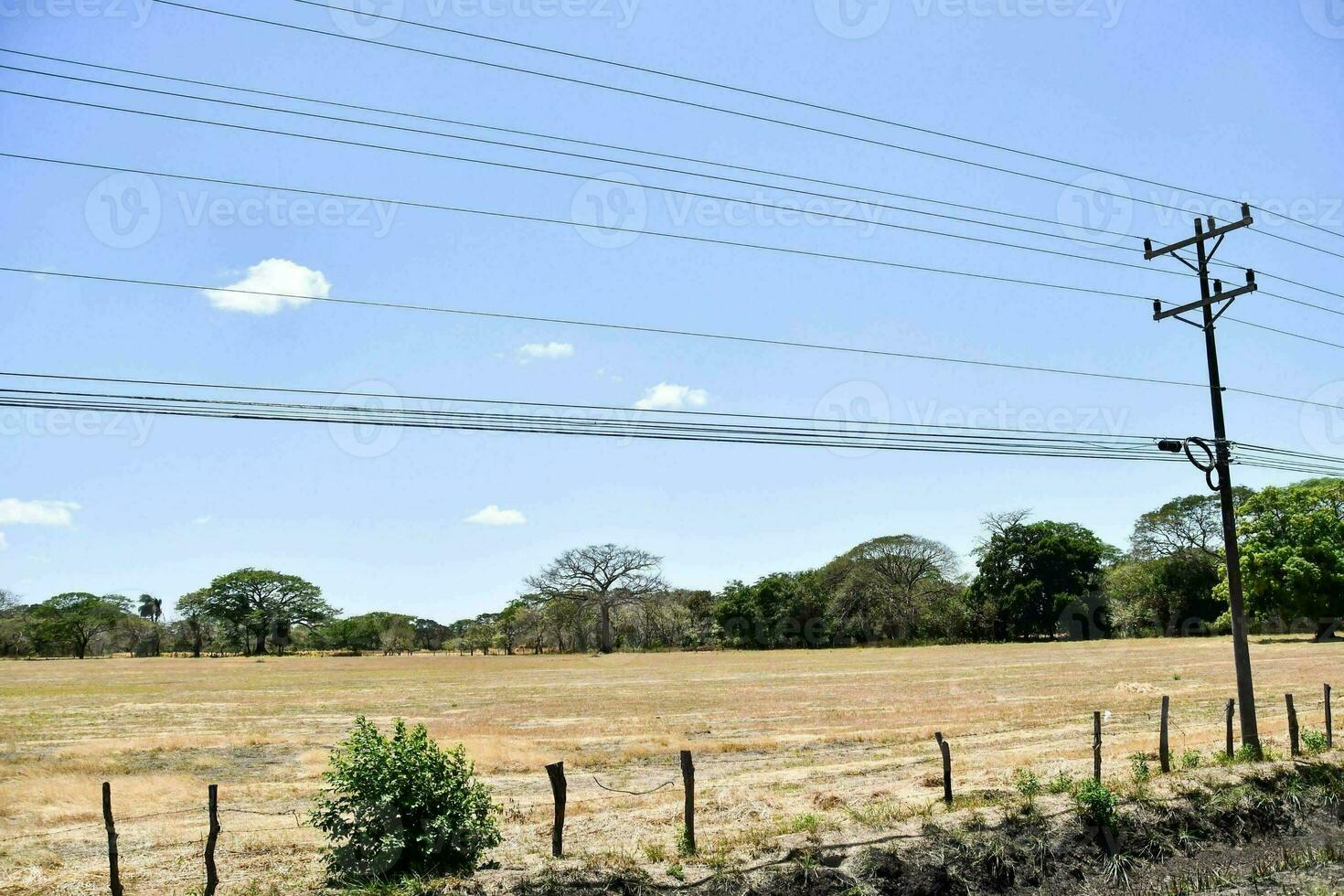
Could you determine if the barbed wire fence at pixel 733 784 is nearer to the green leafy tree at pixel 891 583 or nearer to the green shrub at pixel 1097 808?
the green shrub at pixel 1097 808

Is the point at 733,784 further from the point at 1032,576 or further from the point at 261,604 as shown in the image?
the point at 261,604

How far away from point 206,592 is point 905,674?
113 metres

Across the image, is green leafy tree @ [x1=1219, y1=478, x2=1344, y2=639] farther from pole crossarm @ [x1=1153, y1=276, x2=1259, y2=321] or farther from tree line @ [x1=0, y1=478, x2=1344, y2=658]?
pole crossarm @ [x1=1153, y1=276, x2=1259, y2=321]

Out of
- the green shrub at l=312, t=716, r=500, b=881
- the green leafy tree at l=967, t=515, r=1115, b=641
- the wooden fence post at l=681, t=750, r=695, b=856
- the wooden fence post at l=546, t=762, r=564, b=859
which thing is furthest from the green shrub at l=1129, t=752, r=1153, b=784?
the green leafy tree at l=967, t=515, r=1115, b=641

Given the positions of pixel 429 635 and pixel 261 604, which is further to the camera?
pixel 429 635

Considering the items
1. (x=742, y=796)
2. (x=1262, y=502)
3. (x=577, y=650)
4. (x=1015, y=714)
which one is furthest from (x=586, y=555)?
(x=742, y=796)

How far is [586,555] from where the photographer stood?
11325cm

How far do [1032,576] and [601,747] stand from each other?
278 feet

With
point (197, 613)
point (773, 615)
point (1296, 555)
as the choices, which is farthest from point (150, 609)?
point (1296, 555)

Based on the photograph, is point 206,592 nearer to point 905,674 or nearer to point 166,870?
point 905,674

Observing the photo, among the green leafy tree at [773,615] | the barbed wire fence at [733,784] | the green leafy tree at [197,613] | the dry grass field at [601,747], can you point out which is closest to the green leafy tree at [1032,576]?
the green leafy tree at [773,615]

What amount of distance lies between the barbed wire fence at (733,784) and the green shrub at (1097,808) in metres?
0.25

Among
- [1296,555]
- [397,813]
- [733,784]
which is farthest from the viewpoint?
[1296,555]

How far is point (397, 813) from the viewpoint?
1136cm
